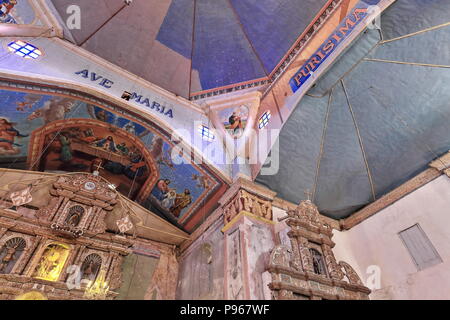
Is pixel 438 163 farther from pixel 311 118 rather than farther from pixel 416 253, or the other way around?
pixel 311 118

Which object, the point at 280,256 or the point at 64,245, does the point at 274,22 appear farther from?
the point at 64,245

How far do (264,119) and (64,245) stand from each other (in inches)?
285

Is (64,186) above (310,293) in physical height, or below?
above

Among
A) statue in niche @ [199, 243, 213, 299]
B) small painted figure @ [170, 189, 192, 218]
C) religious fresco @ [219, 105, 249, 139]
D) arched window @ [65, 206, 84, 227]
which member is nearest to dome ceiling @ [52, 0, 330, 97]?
religious fresco @ [219, 105, 249, 139]

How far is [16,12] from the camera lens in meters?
6.21

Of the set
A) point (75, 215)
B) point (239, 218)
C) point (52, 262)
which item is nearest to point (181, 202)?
point (239, 218)

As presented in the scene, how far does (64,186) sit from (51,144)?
150cm

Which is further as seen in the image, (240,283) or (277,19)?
(277,19)

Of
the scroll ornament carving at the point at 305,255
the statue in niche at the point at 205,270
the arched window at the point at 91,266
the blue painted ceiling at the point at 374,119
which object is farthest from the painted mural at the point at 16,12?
the scroll ornament carving at the point at 305,255

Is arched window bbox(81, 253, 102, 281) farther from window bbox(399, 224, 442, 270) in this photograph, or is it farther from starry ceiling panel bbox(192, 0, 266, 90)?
window bbox(399, 224, 442, 270)

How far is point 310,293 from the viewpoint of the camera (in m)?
5.42

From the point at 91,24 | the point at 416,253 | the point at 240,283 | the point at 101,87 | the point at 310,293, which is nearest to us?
the point at 240,283
